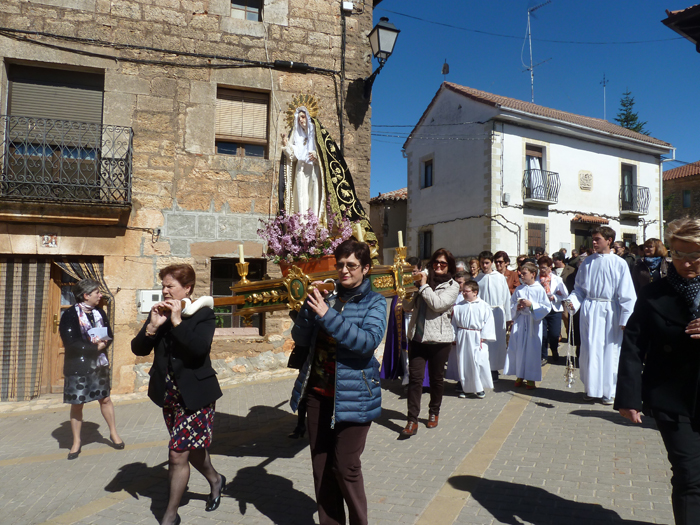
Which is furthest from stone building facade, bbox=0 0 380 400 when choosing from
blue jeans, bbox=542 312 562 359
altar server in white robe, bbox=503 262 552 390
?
blue jeans, bbox=542 312 562 359

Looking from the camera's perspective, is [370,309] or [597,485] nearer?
[370,309]

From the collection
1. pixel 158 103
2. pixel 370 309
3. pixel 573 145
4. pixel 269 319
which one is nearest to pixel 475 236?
pixel 573 145

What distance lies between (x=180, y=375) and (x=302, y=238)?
6.07 feet

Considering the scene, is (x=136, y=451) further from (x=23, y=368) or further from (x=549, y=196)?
(x=549, y=196)

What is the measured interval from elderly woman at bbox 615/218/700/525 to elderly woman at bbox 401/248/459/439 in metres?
2.36

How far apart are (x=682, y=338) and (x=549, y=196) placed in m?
19.7

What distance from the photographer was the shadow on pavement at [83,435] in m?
5.63

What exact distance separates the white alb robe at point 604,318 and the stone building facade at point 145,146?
4.87m

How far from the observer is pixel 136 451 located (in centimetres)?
526

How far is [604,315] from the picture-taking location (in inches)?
250

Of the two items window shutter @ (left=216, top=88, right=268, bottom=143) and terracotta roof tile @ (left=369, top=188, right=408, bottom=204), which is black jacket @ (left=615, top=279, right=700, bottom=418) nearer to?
window shutter @ (left=216, top=88, right=268, bottom=143)

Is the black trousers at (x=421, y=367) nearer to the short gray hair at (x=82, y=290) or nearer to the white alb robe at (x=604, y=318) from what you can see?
the white alb robe at (x=604, y=318)

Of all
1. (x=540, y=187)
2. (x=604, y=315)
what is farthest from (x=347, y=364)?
(x=540, y=187)

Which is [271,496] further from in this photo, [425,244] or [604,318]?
[425,244]
